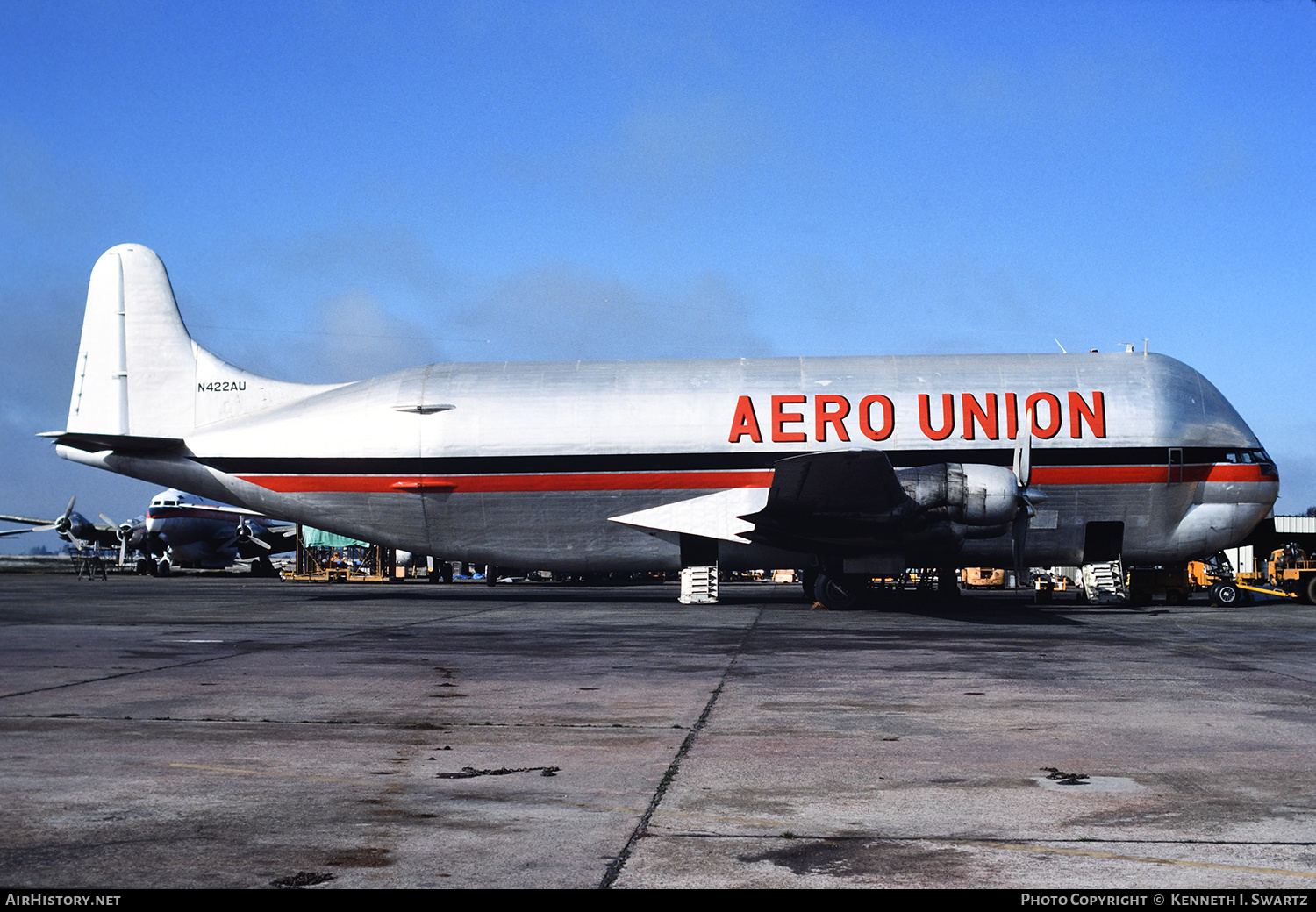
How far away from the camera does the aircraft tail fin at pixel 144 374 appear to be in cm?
3017

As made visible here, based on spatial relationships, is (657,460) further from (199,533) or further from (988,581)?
(199,533)

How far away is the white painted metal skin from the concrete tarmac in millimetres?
10779

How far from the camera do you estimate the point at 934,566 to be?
28484 millimetres

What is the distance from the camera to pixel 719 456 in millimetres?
27578

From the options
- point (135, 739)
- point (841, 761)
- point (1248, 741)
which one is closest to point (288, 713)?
point (135, 739)

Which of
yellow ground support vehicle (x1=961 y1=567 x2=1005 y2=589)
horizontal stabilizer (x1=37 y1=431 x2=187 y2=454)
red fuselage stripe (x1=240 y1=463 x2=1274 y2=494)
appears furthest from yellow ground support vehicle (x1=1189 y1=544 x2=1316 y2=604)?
horizontal stabilizer (x1=37 y1=431 x2=187 y2=454)

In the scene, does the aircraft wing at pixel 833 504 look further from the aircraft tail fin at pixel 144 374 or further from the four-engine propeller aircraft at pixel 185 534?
the four-engine propeller aircraft at pixel 185 534

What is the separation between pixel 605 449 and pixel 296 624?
9.45 m

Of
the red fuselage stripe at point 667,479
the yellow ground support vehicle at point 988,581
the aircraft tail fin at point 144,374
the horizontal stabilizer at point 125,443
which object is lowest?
the yellow ground support vehicle at point 988,581

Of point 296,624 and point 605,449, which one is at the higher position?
point 605,449

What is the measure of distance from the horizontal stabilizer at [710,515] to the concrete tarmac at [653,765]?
10.3m

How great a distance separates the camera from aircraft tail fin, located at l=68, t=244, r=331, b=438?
30.2 metres

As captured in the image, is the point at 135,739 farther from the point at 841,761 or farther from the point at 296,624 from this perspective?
the point at 296,624

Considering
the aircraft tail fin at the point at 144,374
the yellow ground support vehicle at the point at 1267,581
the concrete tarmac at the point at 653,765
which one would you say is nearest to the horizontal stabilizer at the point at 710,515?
A: the concrete tarmac at the point at 653,765
